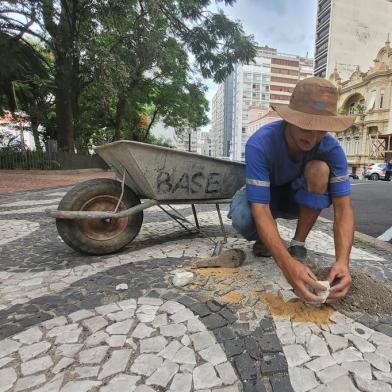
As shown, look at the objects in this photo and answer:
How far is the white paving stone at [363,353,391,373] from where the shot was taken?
1.39m

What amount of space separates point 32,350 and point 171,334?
67 centimetres

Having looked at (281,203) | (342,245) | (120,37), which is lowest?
(342,245)

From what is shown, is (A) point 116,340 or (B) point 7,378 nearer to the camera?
(B) point 7,378

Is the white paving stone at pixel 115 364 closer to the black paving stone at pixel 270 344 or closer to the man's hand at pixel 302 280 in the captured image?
the black paving stone at pixel 270 344

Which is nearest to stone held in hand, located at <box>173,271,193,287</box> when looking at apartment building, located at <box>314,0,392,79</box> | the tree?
the tree

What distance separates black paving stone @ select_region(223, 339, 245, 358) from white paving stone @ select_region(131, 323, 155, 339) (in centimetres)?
40

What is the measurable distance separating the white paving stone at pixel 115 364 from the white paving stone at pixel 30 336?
43 cm

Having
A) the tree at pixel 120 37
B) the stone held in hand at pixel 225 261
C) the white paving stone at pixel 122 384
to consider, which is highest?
the tree at pixel 120 37

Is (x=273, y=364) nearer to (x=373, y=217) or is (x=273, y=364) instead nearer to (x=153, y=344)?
(x=153, y=344)

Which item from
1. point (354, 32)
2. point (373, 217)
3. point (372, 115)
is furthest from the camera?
point (354, 32)

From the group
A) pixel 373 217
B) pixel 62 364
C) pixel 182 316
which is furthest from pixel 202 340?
pixel 373 217

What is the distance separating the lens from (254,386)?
4.18 feet

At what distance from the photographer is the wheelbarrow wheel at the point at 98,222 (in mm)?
2682

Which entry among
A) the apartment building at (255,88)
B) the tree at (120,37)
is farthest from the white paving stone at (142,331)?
the apartment building at (255,88)
